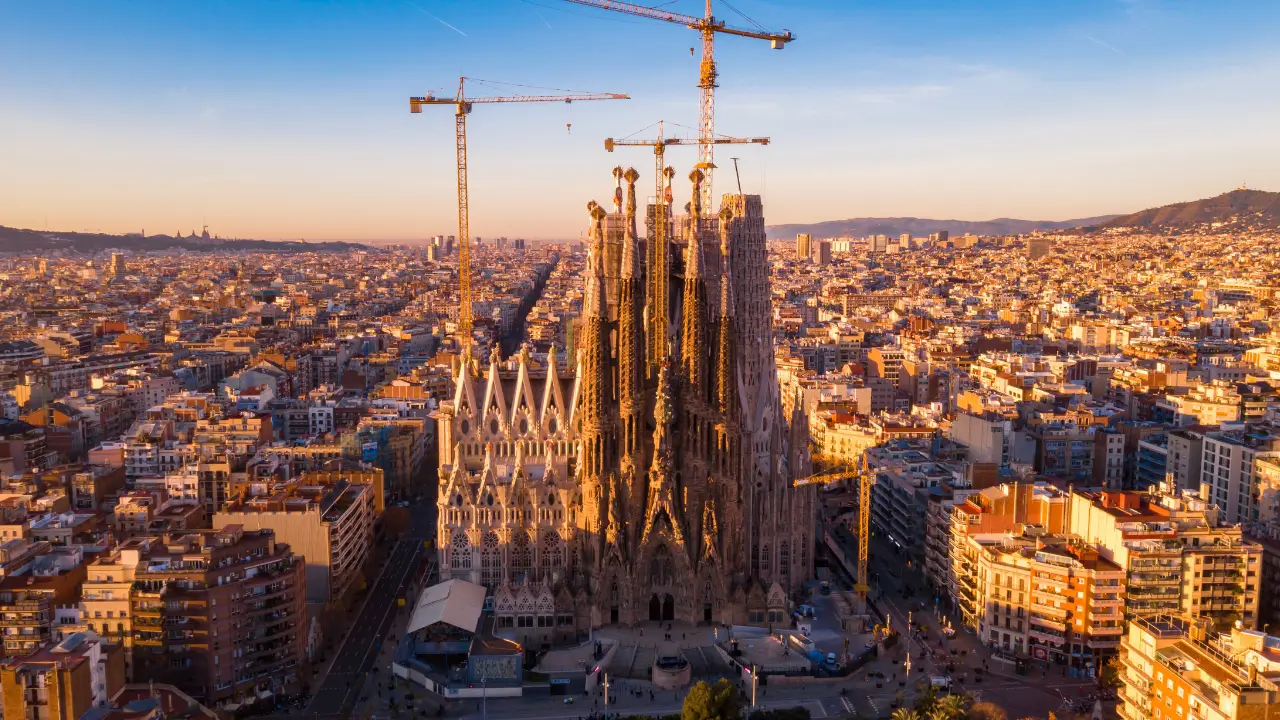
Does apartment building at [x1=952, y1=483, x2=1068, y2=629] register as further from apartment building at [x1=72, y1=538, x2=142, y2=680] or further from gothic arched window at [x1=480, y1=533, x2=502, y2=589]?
apartment building at [x1=72, y1=538, x2=142, y2=680]

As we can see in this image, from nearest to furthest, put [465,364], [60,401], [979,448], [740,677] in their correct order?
[740,677], [465,364], [979,448], [60,401]

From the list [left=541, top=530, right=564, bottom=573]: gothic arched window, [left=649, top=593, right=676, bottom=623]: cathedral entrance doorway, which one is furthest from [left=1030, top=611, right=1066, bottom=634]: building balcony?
[left=541, top=530, right=564, bottom=573]: gothic arched window

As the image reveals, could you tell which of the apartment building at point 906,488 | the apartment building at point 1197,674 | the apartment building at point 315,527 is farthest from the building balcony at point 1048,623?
the apartment building at point 315,527

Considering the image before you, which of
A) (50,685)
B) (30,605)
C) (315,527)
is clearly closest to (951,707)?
(50,685)

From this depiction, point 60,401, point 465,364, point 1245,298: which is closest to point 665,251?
point 465,364

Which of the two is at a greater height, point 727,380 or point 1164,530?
point 727,380

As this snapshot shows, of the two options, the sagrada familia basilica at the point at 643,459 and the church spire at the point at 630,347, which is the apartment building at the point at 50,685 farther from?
the church spire at the point at 630,347

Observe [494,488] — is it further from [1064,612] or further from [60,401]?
[60,401]
